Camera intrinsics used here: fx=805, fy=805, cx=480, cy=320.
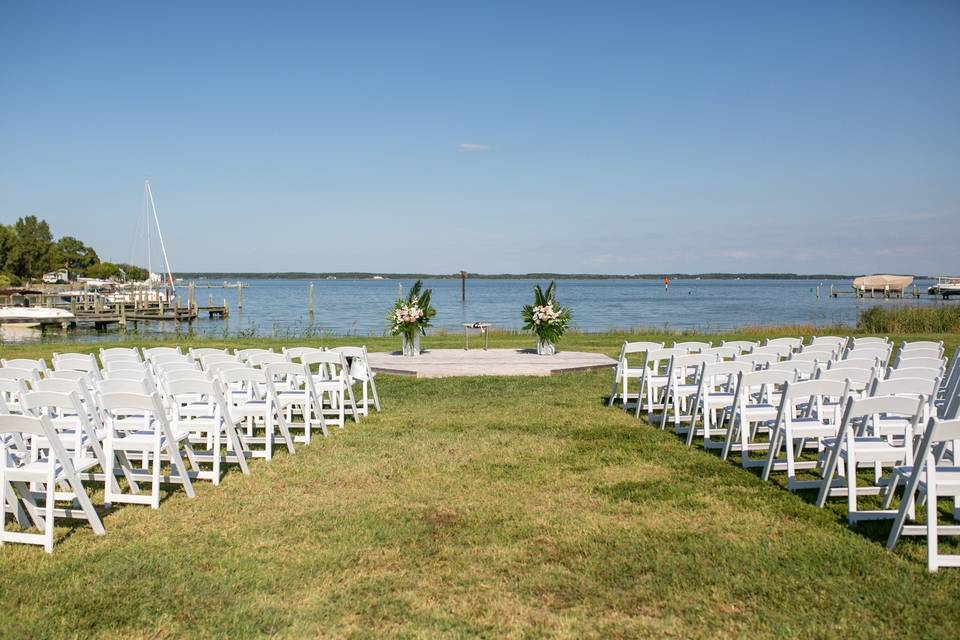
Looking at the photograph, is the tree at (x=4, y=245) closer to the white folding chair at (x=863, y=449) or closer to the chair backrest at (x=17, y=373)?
the chair backrest at (x=17, y=373)

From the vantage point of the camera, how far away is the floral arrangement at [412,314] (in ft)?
57.2

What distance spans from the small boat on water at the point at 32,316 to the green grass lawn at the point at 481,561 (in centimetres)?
5145

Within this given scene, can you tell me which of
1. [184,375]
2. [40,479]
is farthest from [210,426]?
[40,479]

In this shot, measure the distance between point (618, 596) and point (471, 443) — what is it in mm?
4580

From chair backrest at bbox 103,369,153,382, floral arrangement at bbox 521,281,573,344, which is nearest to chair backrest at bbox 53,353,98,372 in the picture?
chair backrest at bbox 103,369,153,382

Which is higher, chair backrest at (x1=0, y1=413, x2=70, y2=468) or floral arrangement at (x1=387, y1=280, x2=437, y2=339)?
floral arrangement at (x1=387, y1=280, x2=437, y2=339)

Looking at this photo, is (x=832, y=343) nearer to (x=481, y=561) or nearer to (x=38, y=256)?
(x=481, y=561)

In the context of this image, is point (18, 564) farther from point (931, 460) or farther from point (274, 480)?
point (931, 460)

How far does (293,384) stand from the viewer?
11359mm

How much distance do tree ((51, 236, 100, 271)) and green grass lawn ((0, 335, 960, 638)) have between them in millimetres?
125325

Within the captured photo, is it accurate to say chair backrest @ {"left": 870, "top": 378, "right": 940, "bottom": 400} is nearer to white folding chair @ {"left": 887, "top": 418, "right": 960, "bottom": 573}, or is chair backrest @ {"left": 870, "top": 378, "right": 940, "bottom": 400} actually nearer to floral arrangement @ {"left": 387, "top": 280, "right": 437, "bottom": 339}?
white folding chair @ {"left": 887, "top": 418, "right": 960, "bottom": 573}

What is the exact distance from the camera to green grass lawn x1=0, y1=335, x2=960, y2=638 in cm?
441

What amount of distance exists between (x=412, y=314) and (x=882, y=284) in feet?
313

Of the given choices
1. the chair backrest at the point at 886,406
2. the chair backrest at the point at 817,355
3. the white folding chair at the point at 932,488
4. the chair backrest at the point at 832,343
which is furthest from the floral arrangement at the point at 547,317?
the white folding chair at the point at 932,488
